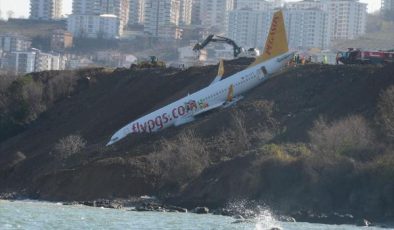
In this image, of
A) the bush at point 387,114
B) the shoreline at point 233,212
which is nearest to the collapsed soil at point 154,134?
the shoreline at point 233,212

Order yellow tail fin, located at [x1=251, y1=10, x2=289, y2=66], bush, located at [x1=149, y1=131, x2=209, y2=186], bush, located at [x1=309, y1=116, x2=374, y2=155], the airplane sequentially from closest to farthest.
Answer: bush, located at [x1=309, y1=116, x2=374, y2=155] < bush, located at [x1=149, y1=131, x2=209, y2=186] < the airplane < yellow tail fin, located at [x1=251, y1=10, x2=289, y2=66]

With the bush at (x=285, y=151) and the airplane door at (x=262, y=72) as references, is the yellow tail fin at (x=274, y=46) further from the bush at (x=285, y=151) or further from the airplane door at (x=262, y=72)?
the bush at (x=285, y=151)

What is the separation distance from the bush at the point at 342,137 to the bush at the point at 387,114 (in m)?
1.05

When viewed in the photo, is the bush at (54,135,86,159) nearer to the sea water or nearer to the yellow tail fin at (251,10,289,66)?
the yellow tail fin at (251,10,289,66)

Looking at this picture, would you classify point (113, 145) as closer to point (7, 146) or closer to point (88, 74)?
point (7, 146)

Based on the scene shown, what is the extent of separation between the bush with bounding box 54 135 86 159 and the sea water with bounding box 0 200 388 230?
20.6 meters

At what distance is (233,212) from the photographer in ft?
221

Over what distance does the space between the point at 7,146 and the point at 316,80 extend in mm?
26401

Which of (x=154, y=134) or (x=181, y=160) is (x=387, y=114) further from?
(x=154, y=134)

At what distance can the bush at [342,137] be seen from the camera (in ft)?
238

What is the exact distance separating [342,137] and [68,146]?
24474 millimetres

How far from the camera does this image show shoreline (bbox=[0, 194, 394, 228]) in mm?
63344

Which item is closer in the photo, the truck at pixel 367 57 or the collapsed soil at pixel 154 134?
the collapsed soil at pixel 154 134

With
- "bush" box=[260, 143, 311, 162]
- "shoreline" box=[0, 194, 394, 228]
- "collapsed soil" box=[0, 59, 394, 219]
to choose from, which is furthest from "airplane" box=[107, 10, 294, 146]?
"shoreline" box=[0, 194, 394, 228]
